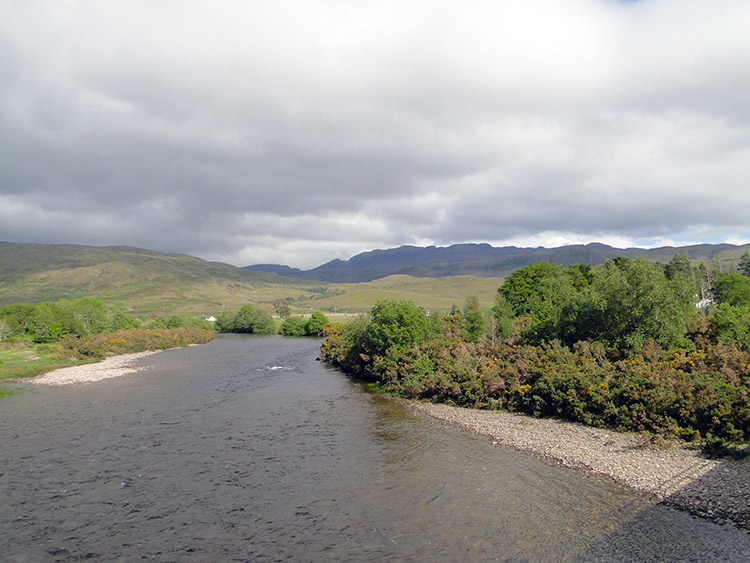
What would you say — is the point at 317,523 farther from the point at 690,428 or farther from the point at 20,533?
the point at 690,428

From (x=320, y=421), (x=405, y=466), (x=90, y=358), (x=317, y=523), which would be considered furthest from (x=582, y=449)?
(x=90, y=358)

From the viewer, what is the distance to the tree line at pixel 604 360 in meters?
26.7

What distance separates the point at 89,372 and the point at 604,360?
65.1m

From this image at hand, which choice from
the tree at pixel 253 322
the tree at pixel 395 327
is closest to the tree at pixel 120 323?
the tree at pixel 253 322

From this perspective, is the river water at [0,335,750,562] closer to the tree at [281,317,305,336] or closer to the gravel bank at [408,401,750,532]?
the gravel bank at [408,401,750,532]

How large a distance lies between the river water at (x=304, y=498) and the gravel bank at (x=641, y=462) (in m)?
1.21

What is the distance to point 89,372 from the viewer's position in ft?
201

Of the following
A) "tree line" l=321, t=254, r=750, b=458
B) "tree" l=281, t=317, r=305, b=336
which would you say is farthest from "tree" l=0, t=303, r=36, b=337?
"tree line" l=321, t=254, r=750, b=458

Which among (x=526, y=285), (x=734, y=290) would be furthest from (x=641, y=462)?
(x=734, y=290)

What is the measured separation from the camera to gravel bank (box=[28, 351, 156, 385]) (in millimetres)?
53994

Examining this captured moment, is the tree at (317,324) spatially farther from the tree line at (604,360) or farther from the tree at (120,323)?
the tree line at (604,360)

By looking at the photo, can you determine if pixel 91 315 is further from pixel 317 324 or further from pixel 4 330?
pixel 317 324

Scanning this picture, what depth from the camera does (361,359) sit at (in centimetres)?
6134

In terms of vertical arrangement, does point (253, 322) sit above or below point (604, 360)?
below
